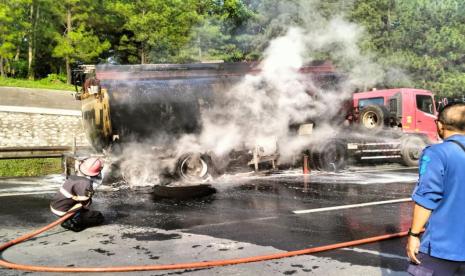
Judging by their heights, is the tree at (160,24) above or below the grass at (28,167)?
above

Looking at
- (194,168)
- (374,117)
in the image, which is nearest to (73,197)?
(194,168)

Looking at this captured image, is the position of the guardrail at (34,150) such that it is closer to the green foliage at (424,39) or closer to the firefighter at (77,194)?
the firefighter at (77,194)

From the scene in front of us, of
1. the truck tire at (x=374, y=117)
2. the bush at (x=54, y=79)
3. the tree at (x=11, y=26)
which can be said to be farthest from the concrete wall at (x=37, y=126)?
the truck tire at (x=374, y=117)

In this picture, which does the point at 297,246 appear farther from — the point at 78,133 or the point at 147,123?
the point at 78,133

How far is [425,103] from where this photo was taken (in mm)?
14805

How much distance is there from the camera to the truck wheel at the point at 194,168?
35.1 feet

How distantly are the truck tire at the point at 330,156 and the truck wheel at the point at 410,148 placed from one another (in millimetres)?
2575

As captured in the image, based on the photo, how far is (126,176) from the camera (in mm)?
10672

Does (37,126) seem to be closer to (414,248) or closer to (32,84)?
(32,84)

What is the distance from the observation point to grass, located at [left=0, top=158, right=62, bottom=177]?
16.6 metres

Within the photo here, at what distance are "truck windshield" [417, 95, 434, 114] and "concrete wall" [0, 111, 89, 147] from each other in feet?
51.5

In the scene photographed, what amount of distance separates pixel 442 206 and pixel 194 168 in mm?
8580

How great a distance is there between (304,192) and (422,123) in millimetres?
7122

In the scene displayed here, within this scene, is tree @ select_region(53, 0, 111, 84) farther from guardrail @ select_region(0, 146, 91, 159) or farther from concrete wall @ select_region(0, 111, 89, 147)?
guardrail @ select_region(0, 146, 91, 159)
